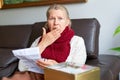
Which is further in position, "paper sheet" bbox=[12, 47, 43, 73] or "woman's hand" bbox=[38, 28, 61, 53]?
"woman's hand" bbox=[38, 28, 61, 53]

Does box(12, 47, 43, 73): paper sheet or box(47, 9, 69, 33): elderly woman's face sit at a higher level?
box(47, 9, 69, 33): elderly woman's face

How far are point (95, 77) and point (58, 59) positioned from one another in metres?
0.40

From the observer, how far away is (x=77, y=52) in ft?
5.12

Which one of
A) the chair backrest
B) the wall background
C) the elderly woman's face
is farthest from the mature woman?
the wall background

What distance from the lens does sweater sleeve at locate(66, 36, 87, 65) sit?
1.53m

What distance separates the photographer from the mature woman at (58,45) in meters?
1.53

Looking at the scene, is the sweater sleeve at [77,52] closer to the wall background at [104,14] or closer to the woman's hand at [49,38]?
the woman's hand at [49,38]

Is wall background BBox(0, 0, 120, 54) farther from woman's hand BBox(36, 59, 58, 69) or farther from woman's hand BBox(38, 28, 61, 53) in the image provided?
woman's hand BBox(36, 59, 58, 69)

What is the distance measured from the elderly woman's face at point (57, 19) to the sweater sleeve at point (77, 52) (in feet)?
0.43

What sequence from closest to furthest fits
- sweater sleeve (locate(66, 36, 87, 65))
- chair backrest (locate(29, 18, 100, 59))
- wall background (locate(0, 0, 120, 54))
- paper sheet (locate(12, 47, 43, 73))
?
1. paper sheet (locate(12, 47, 43, 73))
2. sweater sleeve (locate(66, 36, 87, 65))
3. chair backrest (locate(29, 18, 100, 59))
4. wall background (locate(0, 0, 120, 54))

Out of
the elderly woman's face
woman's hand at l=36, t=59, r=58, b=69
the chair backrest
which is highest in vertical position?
the elderly woman's face

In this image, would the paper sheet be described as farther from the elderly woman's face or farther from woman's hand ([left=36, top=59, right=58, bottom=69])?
the elderly woman's face

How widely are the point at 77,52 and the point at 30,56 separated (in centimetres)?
33

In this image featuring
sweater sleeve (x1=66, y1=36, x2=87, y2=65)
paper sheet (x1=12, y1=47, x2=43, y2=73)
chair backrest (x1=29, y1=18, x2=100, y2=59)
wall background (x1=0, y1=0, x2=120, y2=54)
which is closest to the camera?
paper sheet (x1=12, y1=47, x2=43, y2=73)
